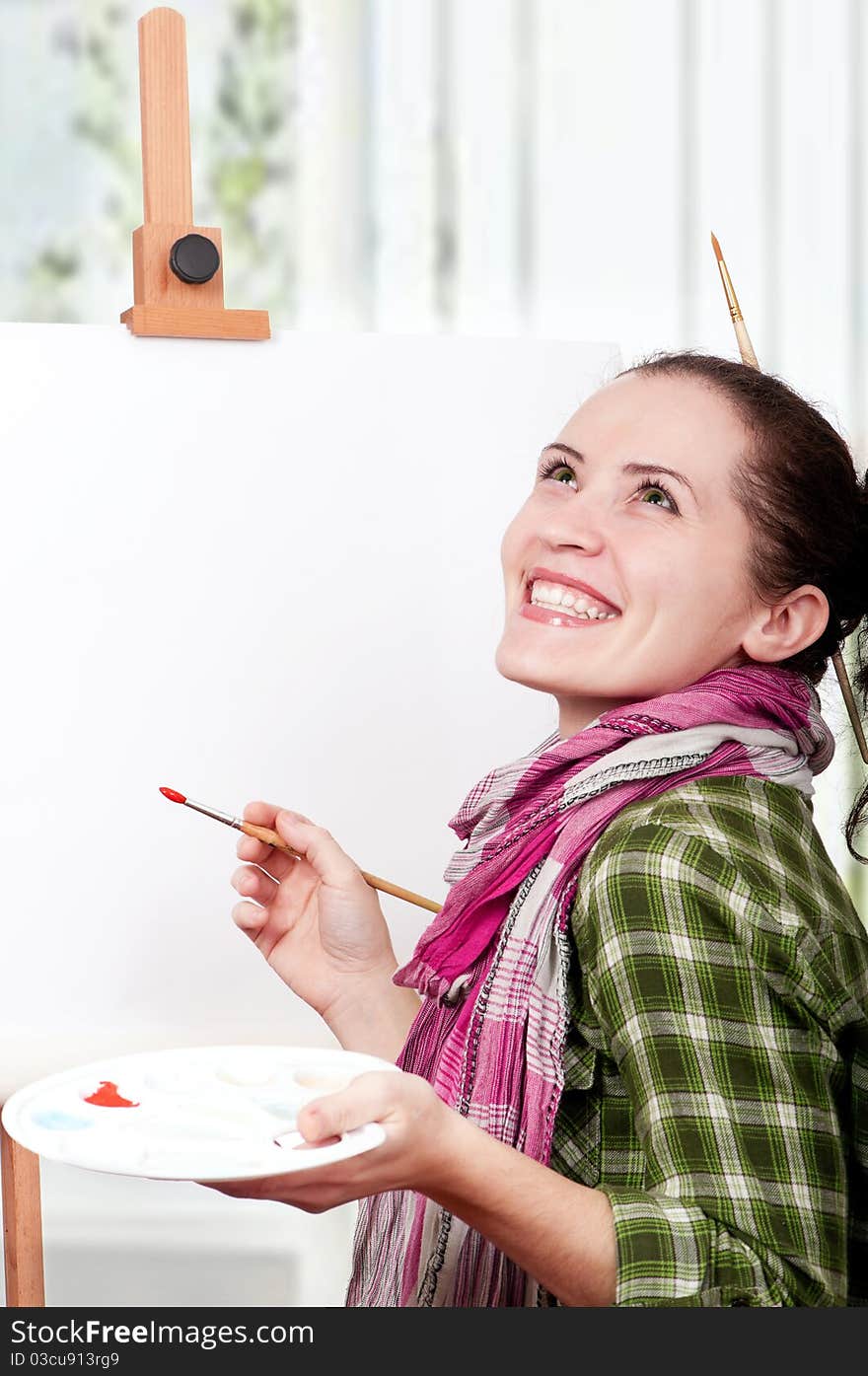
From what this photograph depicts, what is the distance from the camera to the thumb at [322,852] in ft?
4.32

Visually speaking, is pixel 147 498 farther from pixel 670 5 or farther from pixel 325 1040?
pixel 670 5

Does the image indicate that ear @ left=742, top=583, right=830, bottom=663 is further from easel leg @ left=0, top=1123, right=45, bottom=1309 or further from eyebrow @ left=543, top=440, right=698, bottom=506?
easel leg @ left=0, top=1123, right=45, bottom=1309

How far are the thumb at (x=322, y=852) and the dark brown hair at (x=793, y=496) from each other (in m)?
0.41

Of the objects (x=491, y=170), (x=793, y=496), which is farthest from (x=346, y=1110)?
(x=491, y=170)

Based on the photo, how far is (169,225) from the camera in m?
1.63

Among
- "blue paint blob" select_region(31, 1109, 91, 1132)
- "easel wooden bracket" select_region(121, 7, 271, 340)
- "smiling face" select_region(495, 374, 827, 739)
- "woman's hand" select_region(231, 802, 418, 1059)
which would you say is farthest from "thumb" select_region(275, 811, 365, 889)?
"easel wooden bracket" select_region(121, 7, 271, 340)

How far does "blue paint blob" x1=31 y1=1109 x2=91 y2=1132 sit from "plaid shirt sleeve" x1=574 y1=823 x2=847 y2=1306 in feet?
0.99

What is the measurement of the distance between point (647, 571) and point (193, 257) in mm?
737

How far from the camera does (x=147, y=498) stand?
1.65 metres

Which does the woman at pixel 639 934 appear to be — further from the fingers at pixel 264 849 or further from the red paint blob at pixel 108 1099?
the red paint blob at pixel 108 1099

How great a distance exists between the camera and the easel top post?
5.28 ft

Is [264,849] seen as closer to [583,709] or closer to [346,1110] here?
[583,709]

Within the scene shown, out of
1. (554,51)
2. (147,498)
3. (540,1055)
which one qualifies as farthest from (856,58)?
(540,1055)

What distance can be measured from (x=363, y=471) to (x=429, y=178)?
1.93ft
